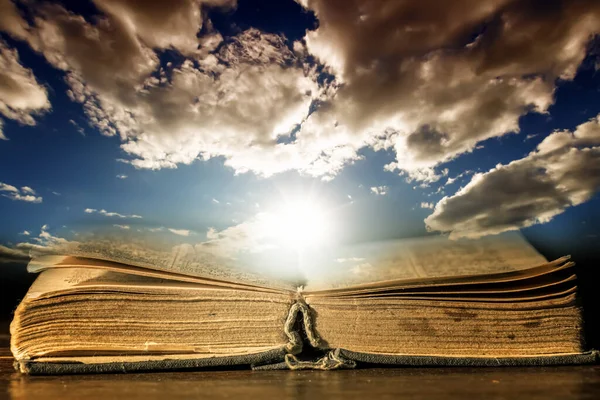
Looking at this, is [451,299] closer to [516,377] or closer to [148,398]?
[516,377]

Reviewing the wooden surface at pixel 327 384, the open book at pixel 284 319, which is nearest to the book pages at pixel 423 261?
the open book at pixel 284 319

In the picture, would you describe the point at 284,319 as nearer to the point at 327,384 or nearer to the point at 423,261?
the point at 327,384

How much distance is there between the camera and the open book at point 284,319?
0.91 meters

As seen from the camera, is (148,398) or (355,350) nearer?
(148,398)

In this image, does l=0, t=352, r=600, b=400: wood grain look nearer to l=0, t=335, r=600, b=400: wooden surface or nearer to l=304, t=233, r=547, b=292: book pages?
l=0, t=335, r=600, b=400: wooden surface

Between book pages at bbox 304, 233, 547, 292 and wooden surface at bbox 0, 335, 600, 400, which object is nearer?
wooden surface at bbox 0, 335, 600, 400

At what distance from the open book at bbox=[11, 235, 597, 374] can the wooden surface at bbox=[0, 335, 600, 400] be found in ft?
0.20

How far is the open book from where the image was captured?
3.00ft

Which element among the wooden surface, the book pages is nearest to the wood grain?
the wooden surface

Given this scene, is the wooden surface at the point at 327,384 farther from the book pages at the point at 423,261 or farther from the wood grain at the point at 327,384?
the book pages at the point at 423,261

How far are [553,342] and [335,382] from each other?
571mm

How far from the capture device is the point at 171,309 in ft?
3.09

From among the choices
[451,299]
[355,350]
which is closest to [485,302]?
[451,299]

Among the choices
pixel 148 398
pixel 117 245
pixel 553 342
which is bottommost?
pixel 148 398
